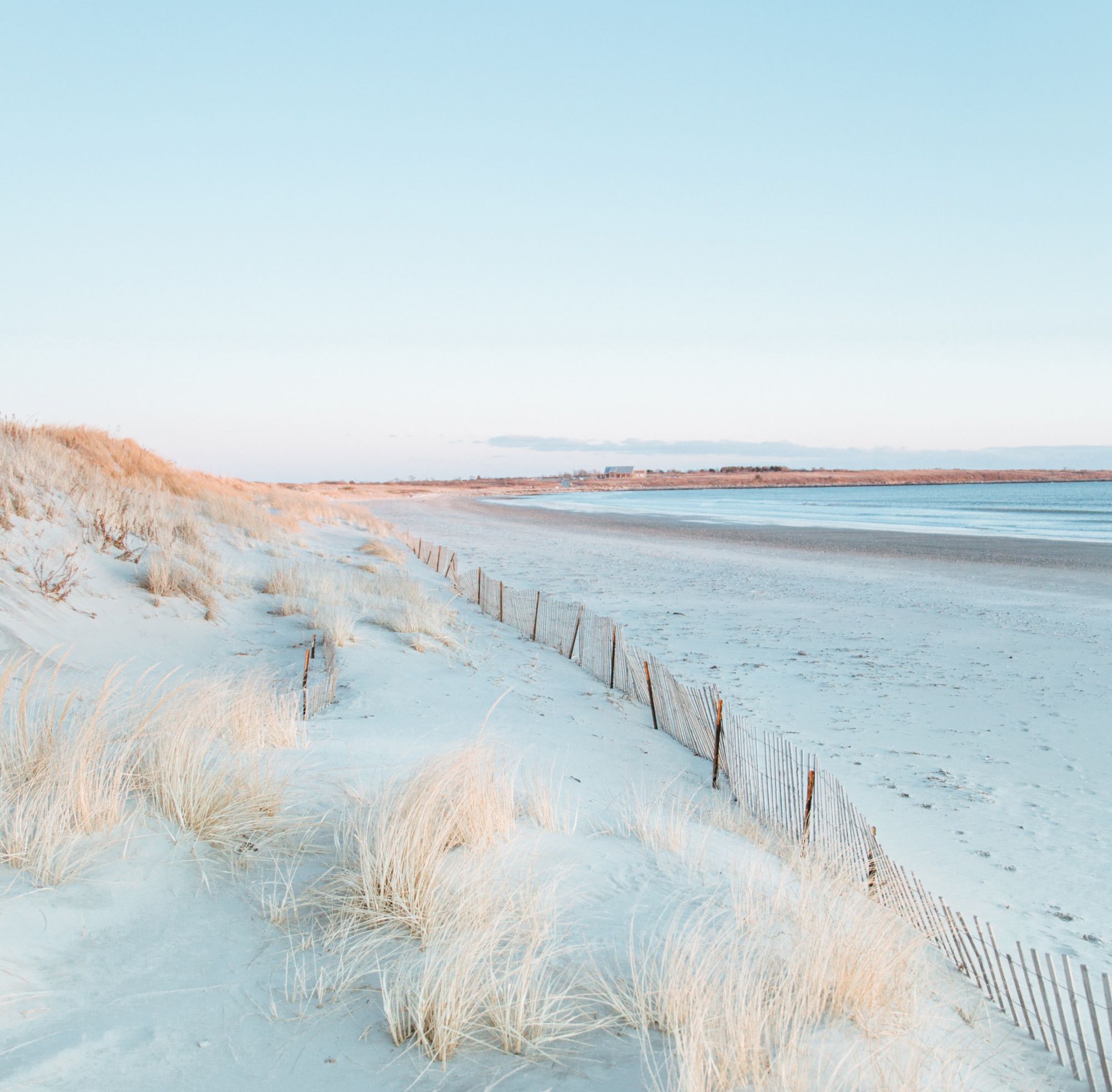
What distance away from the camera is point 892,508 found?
190ft

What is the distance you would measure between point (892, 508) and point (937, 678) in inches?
2058

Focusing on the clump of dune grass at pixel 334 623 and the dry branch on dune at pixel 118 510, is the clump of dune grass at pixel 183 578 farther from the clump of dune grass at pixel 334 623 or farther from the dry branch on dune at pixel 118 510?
the clump of dune grass at pixel 334 623

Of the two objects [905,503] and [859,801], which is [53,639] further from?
[905,503]

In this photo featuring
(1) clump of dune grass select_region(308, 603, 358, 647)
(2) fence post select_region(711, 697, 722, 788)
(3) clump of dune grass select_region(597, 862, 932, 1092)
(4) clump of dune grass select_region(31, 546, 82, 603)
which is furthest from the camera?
(1) clump of dune grass select_region(308, 603, 358, 647)

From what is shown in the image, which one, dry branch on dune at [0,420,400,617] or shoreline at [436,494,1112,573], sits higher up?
dry branch on dune at [0,420,400,617]

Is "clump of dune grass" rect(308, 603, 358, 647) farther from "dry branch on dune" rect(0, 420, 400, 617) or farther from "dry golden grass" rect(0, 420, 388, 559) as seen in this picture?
"dry golden grass" rect(0, 420, 388, 559)

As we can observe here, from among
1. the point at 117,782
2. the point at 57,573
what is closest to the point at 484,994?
the point at 117,782

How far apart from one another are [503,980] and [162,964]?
1163mm

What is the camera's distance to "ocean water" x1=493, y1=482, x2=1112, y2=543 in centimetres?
3791

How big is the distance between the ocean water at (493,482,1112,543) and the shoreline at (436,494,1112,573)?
6.80 ft

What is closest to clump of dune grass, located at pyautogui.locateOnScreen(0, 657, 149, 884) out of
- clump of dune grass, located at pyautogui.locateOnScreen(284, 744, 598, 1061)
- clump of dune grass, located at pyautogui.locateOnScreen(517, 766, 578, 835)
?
clump of dune grass, located at pyautogui.locateOnScreen(284, 744, 598, 1061)

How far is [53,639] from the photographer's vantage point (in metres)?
7.58

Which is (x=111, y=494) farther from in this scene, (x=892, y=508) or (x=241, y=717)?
(x=892, y=508)

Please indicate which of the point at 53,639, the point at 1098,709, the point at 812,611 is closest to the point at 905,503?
the point at 812,611
